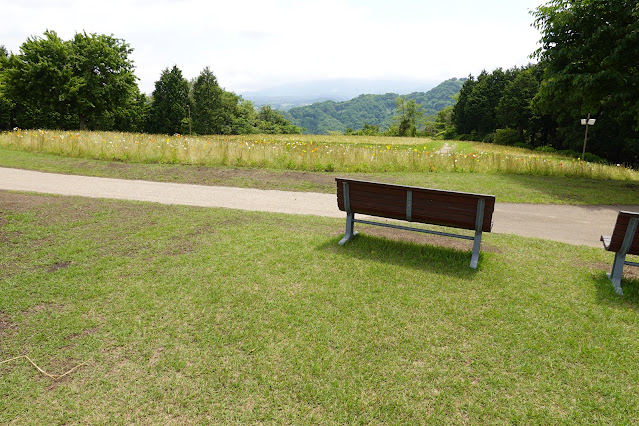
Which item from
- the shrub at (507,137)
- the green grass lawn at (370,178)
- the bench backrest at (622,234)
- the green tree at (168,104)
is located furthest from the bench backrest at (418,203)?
the shrub at (507,137)

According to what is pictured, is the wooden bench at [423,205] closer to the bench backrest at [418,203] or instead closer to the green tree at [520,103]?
the bench backrest at [418,203]

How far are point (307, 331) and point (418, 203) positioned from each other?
249 cm

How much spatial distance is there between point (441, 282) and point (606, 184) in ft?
36.3

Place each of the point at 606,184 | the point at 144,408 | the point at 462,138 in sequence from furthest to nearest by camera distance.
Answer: the point at 462,138 → the point at 606,184 → the point at 144,408

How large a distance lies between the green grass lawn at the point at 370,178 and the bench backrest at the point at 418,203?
4454 mm

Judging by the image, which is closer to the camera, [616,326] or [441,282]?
[616,326]

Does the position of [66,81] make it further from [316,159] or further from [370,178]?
[370,178]

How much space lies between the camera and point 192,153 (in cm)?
1330

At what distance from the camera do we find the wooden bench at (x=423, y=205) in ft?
15.6

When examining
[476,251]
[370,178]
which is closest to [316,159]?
[370,178]

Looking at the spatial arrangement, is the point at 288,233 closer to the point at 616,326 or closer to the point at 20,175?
the point at 616,326

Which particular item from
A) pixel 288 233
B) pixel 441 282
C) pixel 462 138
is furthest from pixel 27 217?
pixel 462 138

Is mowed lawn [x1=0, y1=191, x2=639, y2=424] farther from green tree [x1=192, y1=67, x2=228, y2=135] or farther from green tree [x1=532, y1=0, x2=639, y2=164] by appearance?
green tree [x1=192, y1=67, x2=228, y2=135]

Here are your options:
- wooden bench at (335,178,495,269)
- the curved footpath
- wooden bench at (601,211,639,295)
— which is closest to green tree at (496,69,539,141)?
the curved footpath
